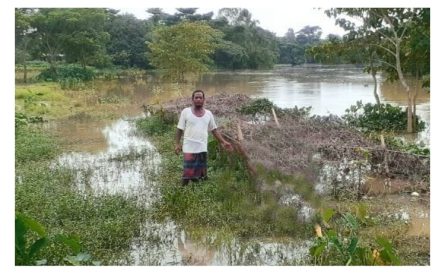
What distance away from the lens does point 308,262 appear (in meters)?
3.93

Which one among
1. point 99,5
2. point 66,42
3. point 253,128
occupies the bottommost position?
point 253,128

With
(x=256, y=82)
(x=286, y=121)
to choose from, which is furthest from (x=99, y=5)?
(x=256, y=82)

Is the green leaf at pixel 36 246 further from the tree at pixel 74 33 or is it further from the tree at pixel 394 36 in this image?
the tree at pixel 74 33

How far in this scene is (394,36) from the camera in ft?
33.3

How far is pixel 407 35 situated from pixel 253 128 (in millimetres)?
4362

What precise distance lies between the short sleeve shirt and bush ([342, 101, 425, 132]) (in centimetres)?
574

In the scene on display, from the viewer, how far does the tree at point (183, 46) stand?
17.8 metres

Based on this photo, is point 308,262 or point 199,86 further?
point 199,86

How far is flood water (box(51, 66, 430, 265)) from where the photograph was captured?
4.20 metres

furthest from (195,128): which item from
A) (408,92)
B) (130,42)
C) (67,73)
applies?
(67,73)

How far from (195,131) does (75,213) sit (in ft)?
4.91

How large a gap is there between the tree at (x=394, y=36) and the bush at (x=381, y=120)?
0.27 metres

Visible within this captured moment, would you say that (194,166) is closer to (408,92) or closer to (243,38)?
(408,92)

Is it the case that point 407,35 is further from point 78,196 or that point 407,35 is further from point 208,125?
point 78,196
